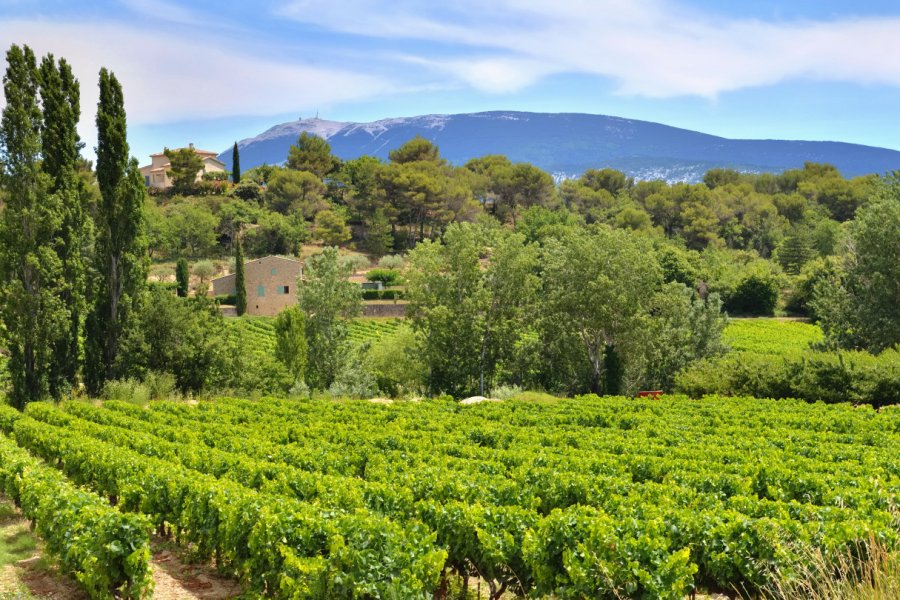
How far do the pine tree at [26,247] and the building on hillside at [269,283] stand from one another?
129 ft

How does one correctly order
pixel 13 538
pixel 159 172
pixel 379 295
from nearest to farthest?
pixel 13 538 < pixel 379 295 < pixel 159 172

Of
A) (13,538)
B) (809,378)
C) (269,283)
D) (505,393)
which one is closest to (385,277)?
(269,283)

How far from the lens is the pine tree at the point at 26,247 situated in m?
24.0

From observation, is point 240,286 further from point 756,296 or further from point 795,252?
point 795,252

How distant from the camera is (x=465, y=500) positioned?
1082 cm

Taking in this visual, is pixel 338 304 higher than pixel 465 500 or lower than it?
higher

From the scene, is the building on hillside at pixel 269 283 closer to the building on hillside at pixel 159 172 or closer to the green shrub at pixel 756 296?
the building on hillside at pixel 159 172

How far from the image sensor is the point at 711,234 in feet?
315

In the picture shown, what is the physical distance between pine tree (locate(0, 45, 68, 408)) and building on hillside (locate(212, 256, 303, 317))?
3945 cm

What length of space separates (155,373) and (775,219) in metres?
95.4

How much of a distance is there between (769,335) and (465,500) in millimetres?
53179

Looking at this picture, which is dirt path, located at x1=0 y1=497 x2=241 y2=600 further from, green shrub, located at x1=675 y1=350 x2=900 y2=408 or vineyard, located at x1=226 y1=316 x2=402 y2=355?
vineyard, located at x1=226 y1=316 x2=402 y2=355

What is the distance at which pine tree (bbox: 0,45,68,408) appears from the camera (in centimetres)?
2402

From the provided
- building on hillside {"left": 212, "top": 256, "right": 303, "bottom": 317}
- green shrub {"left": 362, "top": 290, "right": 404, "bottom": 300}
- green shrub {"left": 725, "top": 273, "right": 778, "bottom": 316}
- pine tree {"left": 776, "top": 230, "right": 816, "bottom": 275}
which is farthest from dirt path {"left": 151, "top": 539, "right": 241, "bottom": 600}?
pine tree {"left": 776, "top": 230, "right": 816, "bottom": 275}
